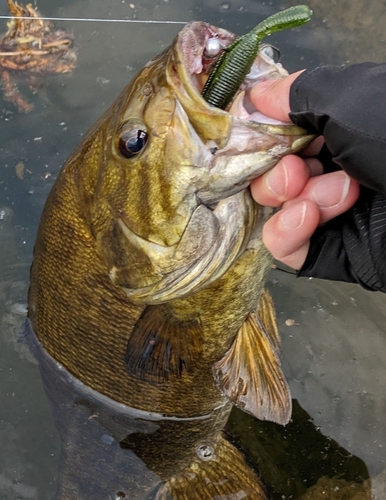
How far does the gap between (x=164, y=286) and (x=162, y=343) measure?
0.44m

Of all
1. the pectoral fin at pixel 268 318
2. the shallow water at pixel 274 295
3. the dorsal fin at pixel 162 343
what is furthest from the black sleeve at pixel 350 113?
the shallow water at pixel 274 295

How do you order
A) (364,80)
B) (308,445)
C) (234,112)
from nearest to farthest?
(364,80)
(234,112)
(308,445)

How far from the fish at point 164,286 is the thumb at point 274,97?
0.03 m

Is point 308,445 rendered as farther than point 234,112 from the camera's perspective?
Yes

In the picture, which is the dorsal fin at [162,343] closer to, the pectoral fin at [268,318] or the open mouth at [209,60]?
the pectoral fin at [268,318]

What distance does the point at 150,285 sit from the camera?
173 cm

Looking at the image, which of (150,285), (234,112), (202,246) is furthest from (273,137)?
(150,285)

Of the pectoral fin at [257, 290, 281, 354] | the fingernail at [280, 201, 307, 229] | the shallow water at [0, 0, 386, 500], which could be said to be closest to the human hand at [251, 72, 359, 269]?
the fingernail at [280, 201, 307, 229]

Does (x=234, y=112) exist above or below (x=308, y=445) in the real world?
above

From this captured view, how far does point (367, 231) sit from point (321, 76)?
20.5 inches

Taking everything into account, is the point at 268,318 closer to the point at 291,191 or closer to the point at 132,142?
the point at 291,191

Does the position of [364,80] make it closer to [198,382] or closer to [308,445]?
[198,382]

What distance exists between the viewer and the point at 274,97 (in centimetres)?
134

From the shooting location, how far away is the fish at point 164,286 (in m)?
1.39
